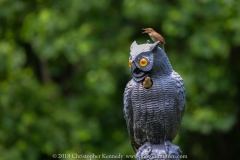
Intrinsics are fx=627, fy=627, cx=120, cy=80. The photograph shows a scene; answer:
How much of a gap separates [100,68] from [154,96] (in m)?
3.28

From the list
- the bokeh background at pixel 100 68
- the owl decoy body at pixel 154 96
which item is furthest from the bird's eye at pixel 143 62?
the bokeh background at pixel 100 68

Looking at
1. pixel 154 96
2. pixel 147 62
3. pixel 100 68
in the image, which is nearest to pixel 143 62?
pixel 147 62

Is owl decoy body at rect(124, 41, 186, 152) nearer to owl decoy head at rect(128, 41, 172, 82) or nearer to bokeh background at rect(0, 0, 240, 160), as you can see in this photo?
owl decoy head at rect(128, 41, 172, 82)

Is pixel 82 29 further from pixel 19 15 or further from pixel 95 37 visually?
pixel 19 15

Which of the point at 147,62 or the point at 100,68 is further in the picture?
the point at 100,68

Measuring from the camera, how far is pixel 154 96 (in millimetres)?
3439

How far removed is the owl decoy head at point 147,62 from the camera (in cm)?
337

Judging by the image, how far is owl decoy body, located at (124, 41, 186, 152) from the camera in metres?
3.40

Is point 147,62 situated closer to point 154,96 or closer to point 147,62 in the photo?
point 147,62

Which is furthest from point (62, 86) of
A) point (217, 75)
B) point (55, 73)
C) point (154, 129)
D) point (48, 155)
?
point (154, 129)

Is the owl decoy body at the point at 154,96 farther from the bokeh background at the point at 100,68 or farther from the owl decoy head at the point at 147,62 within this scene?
the bokeh background at the point at 100,68

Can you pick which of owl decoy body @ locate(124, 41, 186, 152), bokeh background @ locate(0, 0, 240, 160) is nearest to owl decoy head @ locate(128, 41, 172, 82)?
owl decoy body @ locate(124, 41, 186, 152)

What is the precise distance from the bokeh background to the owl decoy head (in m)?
2.73

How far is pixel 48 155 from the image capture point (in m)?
6.98
